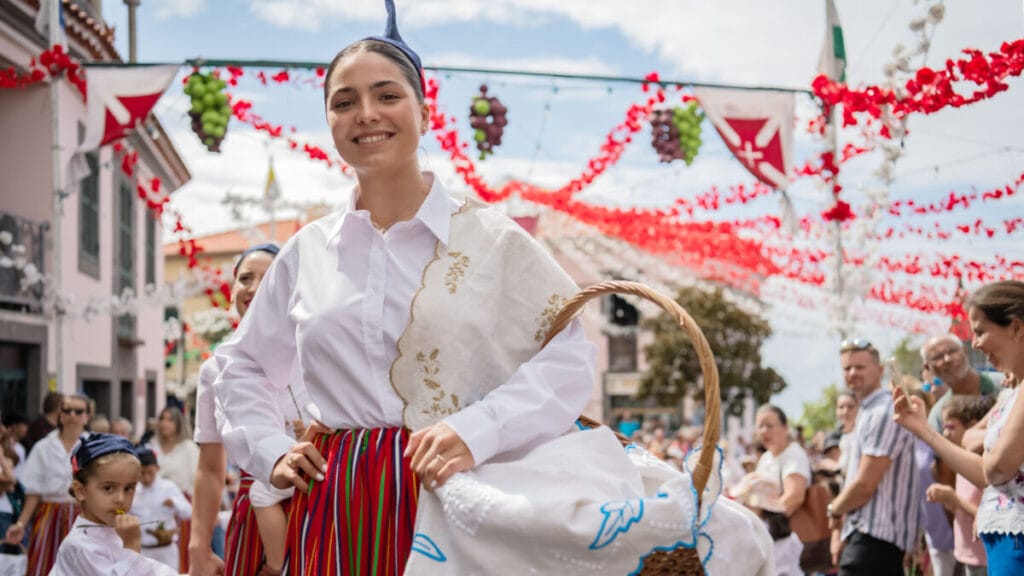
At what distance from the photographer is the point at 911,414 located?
456 centimetres

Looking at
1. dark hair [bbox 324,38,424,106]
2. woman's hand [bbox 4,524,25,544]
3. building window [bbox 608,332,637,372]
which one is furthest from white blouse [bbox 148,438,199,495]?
building window [bbox 608,332,637,372]

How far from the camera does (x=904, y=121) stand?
34.8 feet

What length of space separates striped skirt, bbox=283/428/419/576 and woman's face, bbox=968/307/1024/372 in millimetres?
2631

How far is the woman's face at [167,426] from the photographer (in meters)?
10.2

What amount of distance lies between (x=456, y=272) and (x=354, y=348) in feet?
0.86

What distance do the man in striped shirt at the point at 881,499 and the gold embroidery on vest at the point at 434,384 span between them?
13.5ft

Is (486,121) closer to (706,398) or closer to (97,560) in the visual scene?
(97,560)

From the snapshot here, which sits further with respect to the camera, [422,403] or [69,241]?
[69,241]

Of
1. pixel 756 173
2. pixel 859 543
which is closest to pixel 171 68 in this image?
pixel 756 173

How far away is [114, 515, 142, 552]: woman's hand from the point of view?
4523 mm

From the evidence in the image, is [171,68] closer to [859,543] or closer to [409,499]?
[859,543]

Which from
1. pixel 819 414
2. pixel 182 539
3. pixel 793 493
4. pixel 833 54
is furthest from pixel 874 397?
pixel 819 414

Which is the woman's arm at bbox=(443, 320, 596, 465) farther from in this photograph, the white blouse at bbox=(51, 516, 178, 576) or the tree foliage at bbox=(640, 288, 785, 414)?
the tree foliage at bbox=(640, 288, 785, 414)

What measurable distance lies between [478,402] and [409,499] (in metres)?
0.24
